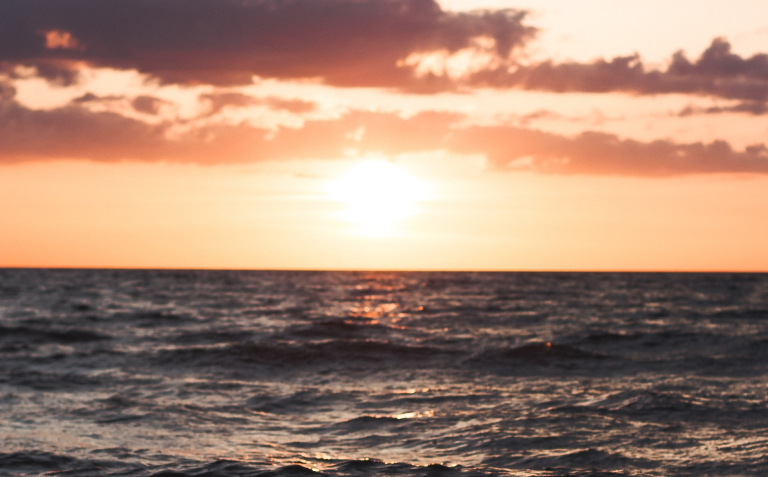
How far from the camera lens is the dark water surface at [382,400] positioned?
35.6 feet

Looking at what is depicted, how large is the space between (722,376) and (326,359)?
1150 cm

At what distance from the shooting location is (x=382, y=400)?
16000 mm

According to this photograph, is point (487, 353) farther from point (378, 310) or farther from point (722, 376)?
point (378, 310)

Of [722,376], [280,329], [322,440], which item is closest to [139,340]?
[280,329]

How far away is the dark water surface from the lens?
10.8 metres

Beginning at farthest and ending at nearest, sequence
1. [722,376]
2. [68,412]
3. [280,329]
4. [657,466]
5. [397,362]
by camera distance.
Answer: [280,329], [397,362], [722,376], [68,412], [657,466]

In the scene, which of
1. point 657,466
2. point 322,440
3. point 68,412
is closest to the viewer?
point 657,466

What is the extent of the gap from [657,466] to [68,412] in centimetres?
1073

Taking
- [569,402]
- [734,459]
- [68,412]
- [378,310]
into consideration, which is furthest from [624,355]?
[378,310]

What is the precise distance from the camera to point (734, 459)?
11.0 m

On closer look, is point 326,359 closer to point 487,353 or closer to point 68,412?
point 487,353

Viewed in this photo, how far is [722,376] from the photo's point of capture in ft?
63.5

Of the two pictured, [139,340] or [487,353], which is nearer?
[487,353]

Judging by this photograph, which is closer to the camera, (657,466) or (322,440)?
(657,466)
